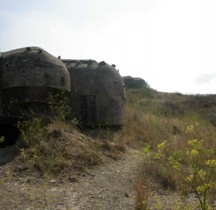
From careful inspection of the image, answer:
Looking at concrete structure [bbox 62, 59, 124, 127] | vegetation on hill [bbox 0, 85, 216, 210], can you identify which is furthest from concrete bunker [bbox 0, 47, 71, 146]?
concrete structure [bbox 62, 59, 124, 127]

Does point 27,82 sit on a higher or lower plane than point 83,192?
higher

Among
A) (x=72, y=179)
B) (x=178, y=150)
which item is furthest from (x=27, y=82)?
(x=178, y=150)

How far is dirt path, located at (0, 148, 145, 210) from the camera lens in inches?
182

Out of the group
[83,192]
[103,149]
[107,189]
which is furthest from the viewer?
[103,149]

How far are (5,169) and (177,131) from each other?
5276mm

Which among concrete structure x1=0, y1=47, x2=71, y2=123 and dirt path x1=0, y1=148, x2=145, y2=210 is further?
concrete structure x1=0, y1=47, x2=71, y2=123

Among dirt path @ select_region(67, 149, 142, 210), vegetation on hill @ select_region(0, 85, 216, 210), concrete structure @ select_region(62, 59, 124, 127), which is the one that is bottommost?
dirt path @ select_region(67, 149, 142, 210)

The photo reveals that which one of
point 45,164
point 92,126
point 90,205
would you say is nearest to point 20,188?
point 45,164

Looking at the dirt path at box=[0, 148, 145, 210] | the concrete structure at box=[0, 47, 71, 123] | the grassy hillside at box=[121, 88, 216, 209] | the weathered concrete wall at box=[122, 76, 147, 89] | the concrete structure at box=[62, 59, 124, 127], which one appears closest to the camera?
the grassy hillside at box=[121, 88, 216, 209]

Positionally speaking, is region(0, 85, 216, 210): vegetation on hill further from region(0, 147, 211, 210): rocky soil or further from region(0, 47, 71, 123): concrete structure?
region(0, 47, 71, 123): concrete structure

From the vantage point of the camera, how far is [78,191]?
522cm

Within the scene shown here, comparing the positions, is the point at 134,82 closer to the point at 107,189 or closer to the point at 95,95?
the point at 95,95

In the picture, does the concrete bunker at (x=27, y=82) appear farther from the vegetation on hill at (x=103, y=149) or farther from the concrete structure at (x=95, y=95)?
the concrete structure at (x=95, y=95)

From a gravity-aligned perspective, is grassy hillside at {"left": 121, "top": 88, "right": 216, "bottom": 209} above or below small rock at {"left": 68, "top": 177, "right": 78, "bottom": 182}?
above
